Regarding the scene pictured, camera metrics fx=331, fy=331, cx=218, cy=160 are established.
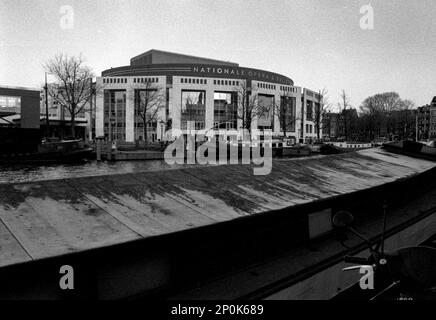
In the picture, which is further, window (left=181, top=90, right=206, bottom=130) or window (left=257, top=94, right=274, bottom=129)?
window (left=257, top=94, right=274, bottom=129)

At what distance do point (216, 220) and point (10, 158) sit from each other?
33.9m

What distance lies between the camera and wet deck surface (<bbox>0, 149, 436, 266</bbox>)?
3.19 metres

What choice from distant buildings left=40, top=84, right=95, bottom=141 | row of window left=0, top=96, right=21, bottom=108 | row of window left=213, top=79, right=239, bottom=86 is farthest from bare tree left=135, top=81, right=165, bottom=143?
distant buildings left=40, top=84, right=95, bottom=141

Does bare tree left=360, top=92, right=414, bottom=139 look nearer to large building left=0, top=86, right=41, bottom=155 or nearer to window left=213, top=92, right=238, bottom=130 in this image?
window left=213, top=92, right=238, bottom=130

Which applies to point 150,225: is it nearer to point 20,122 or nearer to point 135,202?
point 135,202

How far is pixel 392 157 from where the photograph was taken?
11359 millimetres

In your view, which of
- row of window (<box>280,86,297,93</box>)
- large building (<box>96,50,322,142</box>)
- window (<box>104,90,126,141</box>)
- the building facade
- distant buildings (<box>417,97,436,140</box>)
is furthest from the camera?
distant buildings (<box>417,97,436,140</box>)

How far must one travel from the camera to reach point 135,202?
4.43 meters

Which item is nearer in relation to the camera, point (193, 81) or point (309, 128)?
point (193, 81)

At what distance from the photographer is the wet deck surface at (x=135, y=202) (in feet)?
10.5

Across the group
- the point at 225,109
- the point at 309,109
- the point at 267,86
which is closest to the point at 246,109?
the point at 225,109

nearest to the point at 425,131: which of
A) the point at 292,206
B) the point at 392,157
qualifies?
the point at 392,157

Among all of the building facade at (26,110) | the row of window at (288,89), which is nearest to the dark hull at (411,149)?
the building facade at (26,110)

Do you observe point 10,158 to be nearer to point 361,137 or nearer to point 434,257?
point 434,257
